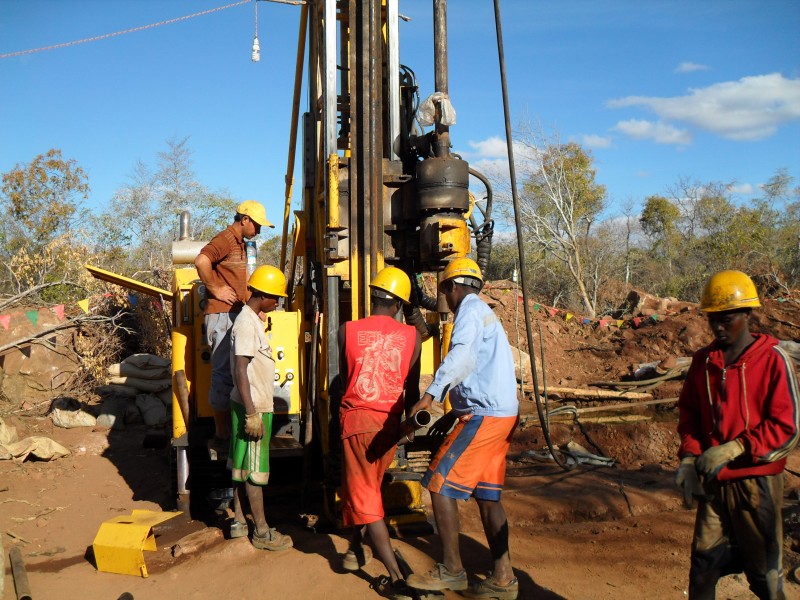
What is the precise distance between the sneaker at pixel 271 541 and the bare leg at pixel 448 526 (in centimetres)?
151

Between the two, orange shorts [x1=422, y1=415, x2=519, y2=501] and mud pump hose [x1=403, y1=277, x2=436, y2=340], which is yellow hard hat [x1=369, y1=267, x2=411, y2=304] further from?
mud pump hose [x1=403, y1=277, x2=436, y2=340]

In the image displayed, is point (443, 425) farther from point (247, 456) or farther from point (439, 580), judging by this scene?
point (247, 456)

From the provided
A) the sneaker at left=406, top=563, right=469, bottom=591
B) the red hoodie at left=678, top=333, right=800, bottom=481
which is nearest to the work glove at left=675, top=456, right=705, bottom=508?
the red hoodie at left=678, top=333, right=800, bottom=481

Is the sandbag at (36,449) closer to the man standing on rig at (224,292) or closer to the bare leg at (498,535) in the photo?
the man standing on rig at (224,292)

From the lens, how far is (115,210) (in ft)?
85.3

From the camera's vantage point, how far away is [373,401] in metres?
4.58

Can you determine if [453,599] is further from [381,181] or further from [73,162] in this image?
[73,162]

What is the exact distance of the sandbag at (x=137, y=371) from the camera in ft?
36.8

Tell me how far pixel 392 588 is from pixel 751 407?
228 centimetres

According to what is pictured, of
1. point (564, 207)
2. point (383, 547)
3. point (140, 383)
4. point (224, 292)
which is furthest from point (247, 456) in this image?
point (564, 207)

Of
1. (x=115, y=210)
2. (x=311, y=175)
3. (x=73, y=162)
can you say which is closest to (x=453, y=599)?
(x=311, y=175)

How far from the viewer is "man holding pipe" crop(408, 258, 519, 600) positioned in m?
4.29

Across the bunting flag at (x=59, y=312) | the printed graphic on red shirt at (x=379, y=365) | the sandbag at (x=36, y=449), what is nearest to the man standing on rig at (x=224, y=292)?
the printed graphic on red shirt at (x=379, y=365)

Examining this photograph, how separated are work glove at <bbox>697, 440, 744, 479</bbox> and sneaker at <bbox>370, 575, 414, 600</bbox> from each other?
6.07 ft
